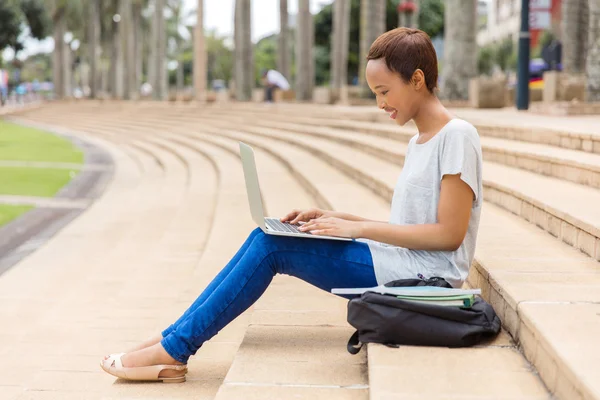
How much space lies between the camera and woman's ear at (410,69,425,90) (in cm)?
313

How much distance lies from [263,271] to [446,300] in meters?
0.74

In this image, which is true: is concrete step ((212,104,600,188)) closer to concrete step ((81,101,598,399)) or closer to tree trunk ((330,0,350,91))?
concrete step ((81,101,598,399))

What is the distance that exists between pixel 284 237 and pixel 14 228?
7509 mm

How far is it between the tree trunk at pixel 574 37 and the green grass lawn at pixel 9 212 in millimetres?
10998

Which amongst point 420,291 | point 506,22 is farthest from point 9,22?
point 420,291

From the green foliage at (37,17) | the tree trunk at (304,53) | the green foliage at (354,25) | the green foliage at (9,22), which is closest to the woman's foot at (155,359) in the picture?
the tree trunk at (304,53)

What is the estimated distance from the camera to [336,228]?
3188 mm

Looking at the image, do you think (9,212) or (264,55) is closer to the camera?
(9,212)

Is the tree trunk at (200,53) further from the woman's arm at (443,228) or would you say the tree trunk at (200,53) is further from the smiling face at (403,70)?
the woman's arm at (443,228)

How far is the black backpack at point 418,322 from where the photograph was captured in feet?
9.60

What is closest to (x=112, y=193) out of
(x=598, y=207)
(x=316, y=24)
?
(x=598, y=207)

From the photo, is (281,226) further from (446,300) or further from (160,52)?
(160,52)

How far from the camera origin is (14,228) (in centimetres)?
1002

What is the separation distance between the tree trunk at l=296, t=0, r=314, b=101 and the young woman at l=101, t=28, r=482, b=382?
2185 centimetres
